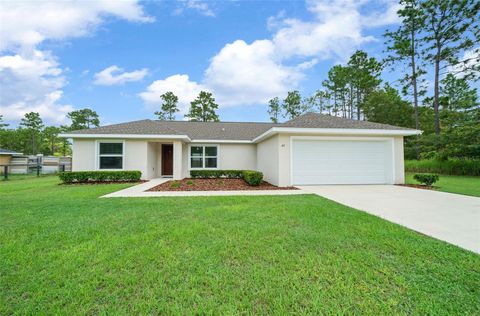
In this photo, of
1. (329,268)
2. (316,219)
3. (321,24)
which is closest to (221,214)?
(316,219)

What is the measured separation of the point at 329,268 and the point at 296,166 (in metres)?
7.81

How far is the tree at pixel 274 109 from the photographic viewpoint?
107ft

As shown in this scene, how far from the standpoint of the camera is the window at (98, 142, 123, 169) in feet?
38.4

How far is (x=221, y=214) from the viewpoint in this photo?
4879 millimetres

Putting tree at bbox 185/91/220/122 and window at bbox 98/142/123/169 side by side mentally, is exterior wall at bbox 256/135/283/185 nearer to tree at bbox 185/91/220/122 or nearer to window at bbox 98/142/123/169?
window at bbox 98/142/123/169

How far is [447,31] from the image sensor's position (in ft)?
55.0

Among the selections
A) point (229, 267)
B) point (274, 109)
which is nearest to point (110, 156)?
point (229, 267)

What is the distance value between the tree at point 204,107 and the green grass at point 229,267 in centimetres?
2744

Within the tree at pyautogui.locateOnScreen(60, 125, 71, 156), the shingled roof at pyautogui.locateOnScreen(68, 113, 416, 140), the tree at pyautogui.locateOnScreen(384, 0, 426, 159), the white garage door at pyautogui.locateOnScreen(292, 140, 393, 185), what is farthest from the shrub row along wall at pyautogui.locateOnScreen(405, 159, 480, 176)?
the tree at pyautogui.locateOnScreen(60, 125, 71, 156)

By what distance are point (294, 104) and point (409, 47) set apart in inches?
569

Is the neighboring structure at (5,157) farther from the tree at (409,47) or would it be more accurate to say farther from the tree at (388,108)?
the tree at (388,108)

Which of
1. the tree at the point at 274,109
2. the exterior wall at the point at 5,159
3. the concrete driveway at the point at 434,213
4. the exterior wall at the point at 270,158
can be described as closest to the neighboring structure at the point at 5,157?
the exterior wall at the point at 5,159

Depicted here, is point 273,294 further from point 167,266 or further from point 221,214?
point 221,214

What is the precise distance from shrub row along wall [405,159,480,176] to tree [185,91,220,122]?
24270 mm
